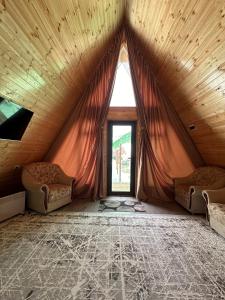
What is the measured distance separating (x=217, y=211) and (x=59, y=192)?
2738 millimetres

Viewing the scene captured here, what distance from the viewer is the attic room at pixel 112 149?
1.77 meters

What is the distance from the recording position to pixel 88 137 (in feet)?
14.5

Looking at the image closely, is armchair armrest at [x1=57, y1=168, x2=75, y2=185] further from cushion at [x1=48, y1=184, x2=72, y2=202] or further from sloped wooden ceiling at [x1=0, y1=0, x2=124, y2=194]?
sloped wooden ceiling at [x1=0, y1=0, x2=124, y2=194]

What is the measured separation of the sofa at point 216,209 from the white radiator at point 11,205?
3.21 meters

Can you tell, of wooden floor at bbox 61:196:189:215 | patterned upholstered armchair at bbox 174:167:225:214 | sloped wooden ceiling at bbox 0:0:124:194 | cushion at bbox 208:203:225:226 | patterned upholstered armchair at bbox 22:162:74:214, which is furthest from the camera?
wooden floor at bbox 61:196:189:215

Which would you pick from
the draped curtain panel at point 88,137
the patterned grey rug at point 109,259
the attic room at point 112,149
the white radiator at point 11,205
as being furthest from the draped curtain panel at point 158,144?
the white radiator at point 11,205

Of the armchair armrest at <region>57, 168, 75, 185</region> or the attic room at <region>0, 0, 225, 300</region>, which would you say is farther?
the armchair armrest at <region>57, 168, 75, 185</region>

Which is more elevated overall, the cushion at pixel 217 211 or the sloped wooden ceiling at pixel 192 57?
the sloped wooden ceiling at pixel 192 57

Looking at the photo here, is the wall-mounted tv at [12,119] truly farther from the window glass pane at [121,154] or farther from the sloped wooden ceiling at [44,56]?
the window glass pane at [121,154]

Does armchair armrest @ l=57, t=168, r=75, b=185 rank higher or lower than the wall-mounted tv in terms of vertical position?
lower

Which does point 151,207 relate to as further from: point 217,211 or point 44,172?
point 44,172

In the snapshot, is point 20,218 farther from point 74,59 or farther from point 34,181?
point 74,59

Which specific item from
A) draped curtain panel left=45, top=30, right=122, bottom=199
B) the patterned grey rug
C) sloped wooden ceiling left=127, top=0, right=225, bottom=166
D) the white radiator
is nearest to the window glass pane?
draped curtain panel left=45, top=30, right=122, bottom=199

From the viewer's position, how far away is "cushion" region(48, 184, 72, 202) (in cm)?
339
